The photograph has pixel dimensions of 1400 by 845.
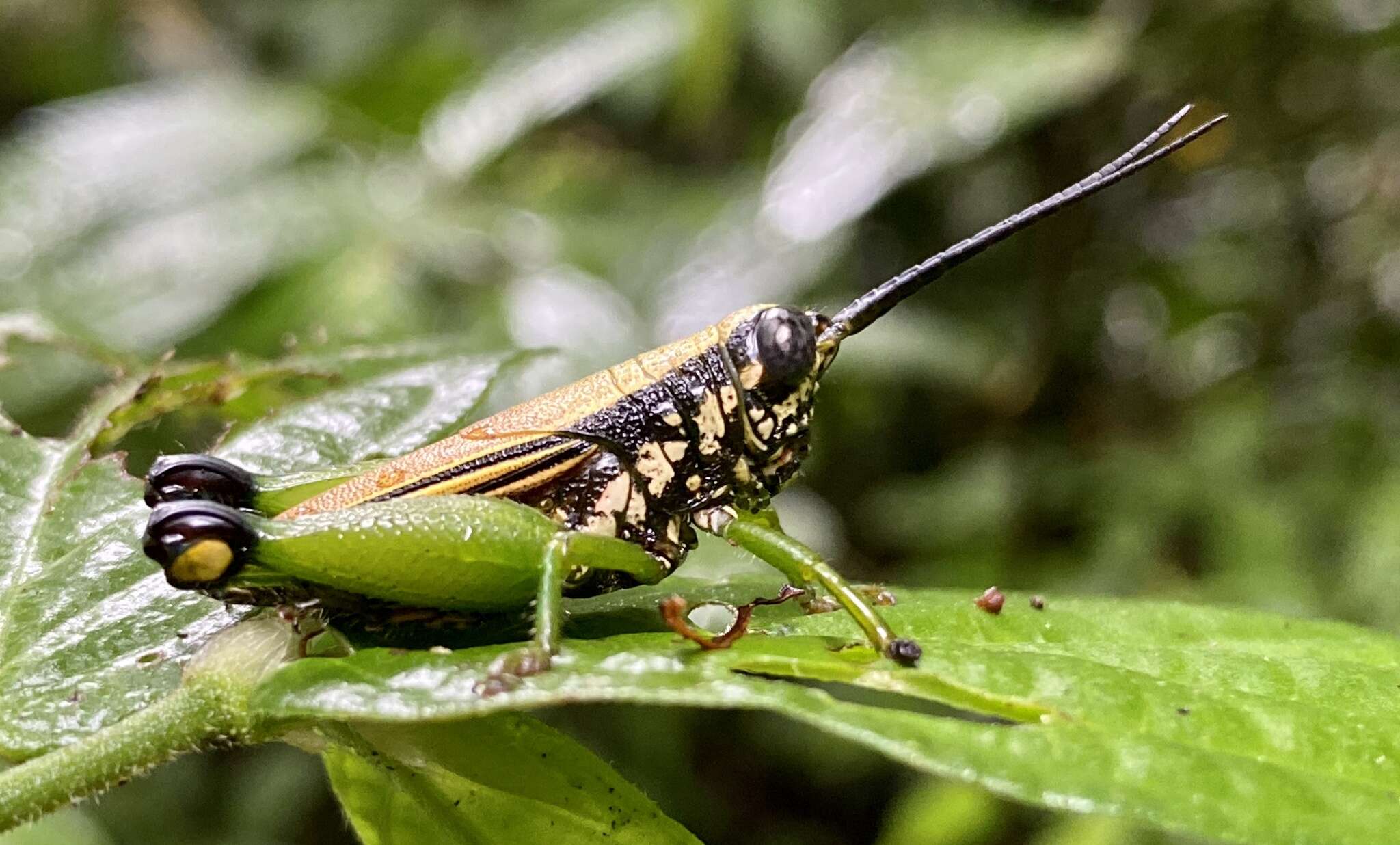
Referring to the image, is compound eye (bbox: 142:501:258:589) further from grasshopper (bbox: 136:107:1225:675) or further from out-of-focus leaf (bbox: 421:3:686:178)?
out-of-focus leaf (bbox: 421:3:686:178)

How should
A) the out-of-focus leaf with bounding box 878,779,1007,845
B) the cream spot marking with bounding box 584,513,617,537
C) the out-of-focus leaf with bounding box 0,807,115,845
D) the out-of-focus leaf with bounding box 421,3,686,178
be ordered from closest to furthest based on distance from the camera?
1. the cream spot marking with bounding box 584,513,617,537
2. the out-of-focus leaf with bounding box 0,807,115,845
3. the out-of-focus leaf with bounding box 878,779,1007,845
4. the out-of-focus leaf with bounding box 421,3,686,178

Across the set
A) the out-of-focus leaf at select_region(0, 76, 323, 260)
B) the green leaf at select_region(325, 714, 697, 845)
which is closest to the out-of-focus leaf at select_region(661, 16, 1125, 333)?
the out-of-focus leaf at select_region(0, 76, 323, 260)

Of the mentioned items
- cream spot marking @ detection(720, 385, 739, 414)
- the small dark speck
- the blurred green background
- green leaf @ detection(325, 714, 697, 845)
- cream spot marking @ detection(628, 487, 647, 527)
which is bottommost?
green leaf @ detection(325, 714, 697, 845)

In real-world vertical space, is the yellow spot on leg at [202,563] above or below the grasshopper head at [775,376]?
below

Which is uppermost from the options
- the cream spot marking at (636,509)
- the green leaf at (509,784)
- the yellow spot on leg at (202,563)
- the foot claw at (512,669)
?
the cream spot marking at (636,509)

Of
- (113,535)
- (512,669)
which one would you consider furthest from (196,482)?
(512,669)

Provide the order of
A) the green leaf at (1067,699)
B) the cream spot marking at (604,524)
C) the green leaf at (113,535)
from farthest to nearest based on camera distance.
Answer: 1. the cream spot marking at (604,524)
2. the green leaf at (113,535)
3. the green leaf at (1067,699)

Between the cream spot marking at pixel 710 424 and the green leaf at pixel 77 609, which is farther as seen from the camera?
the cream spot marking at pixel 710 424

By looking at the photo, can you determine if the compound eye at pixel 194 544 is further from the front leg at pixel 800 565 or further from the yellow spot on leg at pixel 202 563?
the front leg at pixel 800 565

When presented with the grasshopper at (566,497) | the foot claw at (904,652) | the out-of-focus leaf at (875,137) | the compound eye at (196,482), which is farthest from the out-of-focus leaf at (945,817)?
the compound eye at (196,482)
